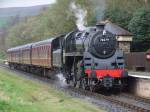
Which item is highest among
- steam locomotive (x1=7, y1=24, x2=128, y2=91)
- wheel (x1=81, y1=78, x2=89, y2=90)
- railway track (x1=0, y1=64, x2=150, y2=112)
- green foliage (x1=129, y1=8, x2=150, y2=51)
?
green foliage (x1=129, y1=8, x2=150, y2=51)

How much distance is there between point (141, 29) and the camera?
5525 centimetres

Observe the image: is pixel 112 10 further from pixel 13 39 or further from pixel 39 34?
pixel 13 39

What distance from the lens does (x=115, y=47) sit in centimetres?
2420

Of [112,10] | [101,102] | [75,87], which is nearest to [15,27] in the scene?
[112,10]

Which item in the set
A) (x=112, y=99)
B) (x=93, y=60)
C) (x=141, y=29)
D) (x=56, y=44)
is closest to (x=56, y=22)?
(x=141, y=29)

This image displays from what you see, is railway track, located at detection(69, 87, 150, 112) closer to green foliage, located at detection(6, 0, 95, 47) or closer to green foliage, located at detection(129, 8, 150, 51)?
green foliage, located at detection(129, 8, 150, 51)

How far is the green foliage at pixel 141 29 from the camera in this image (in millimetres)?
55094

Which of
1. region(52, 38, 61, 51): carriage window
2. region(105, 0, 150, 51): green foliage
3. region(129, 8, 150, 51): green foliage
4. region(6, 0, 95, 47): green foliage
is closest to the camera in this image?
region(52, 38, 61, 51): carriage window

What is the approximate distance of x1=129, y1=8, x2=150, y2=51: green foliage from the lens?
5509cm

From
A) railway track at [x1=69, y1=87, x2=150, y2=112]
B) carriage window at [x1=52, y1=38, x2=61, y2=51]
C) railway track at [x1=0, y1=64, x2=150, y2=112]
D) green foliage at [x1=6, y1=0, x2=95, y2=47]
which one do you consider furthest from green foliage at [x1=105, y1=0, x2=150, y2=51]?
railway track at [x1=69, y1=87, x2=150, y2=112]

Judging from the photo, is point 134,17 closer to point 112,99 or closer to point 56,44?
point 56,44

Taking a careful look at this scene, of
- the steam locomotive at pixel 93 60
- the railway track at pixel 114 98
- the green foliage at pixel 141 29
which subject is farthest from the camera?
the green foliage at pixel 141 29

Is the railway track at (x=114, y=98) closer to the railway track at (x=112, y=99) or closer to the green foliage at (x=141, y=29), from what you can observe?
the railway track at (x=112, y=99)

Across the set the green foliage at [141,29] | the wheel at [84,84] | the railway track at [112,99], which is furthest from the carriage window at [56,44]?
the green foliage at [141,29]
